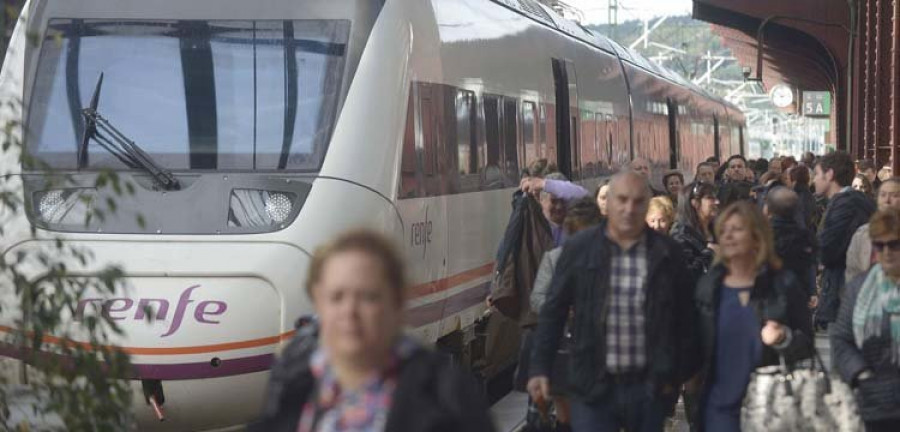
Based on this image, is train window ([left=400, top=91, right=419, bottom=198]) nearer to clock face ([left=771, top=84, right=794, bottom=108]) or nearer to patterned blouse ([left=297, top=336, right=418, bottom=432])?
patterned blouse ([left=297, top=336, right=418, bottom=432])

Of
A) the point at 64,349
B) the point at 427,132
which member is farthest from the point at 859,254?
the point at 64,349

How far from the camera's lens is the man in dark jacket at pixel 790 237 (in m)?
10.3

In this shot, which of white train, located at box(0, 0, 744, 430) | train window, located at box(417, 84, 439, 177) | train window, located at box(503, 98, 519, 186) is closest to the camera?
white train, located at box(0, 0, 744, 430)

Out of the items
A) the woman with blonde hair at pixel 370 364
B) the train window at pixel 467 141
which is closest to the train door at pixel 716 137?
the train window at pixel 467 141

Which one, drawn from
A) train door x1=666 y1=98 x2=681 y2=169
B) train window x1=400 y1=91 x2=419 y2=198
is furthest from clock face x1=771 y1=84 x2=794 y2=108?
train window x1=400 y1=91 x2=419 y2=198

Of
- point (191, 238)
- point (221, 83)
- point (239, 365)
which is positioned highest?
point (221, 83)

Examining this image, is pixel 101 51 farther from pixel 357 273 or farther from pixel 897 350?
pixel 357 273

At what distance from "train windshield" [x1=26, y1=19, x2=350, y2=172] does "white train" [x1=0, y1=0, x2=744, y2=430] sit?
0.01 metres

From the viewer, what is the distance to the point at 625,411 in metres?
7.08

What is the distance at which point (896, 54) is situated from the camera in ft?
78.8

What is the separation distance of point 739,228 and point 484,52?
6.34 metres

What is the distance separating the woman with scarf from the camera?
7273 millimetres

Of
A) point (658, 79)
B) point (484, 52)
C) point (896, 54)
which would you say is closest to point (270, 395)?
point (484, 52)

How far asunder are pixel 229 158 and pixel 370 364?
644cm
